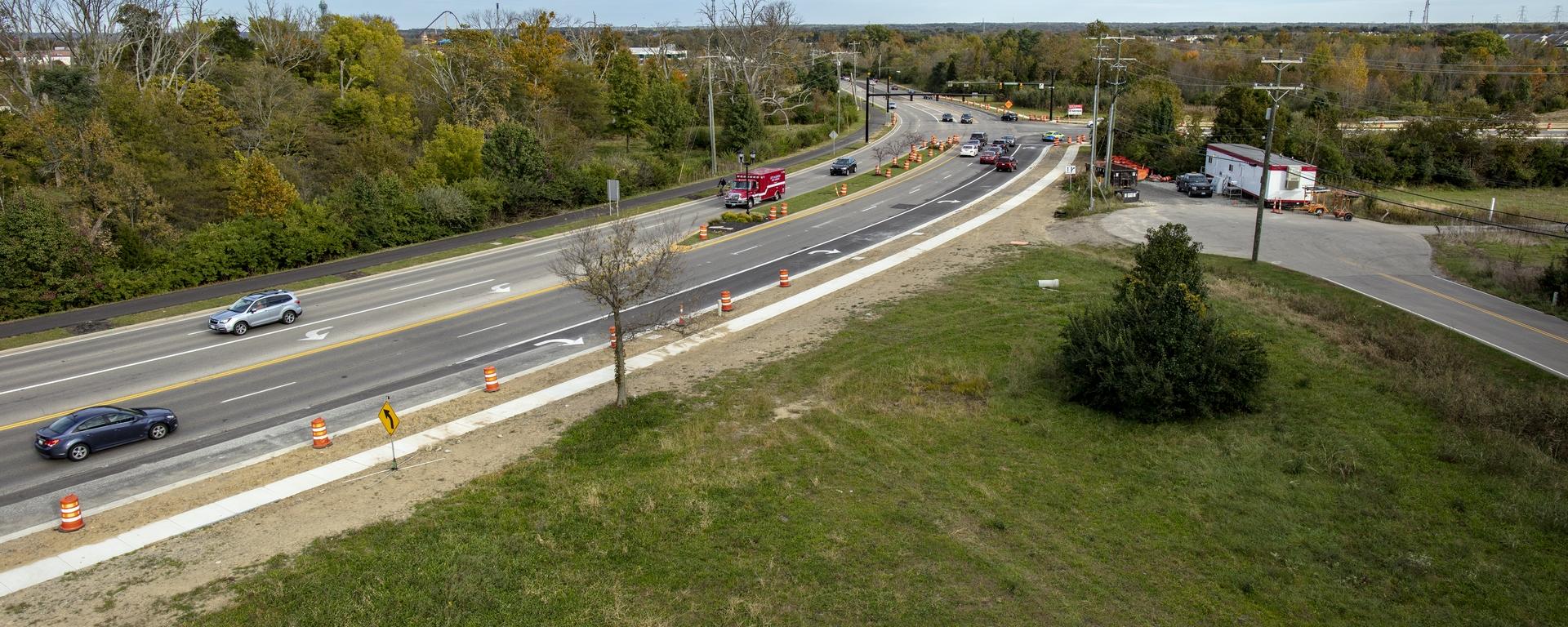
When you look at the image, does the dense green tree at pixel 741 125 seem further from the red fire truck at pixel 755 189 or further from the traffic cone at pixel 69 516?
the traffic cone at pixel 69 516

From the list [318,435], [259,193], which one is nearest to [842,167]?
[259,193]

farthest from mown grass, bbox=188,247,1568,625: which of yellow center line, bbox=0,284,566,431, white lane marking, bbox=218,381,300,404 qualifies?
yellow center line, bbox=0,284,566,431

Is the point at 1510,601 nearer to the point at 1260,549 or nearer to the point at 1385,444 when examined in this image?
the point at 1260,549

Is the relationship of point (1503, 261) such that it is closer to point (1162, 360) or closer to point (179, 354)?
point (1162, 360)

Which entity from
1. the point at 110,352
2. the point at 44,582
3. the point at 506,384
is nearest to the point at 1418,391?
the point at 506,384

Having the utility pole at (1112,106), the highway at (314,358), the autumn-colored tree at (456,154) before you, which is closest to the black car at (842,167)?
the utility pole at (1112,106)

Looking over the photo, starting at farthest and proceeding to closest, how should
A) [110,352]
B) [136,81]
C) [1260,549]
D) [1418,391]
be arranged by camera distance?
[136,81]
[110,352]
[1418,391]
[1260,549]
